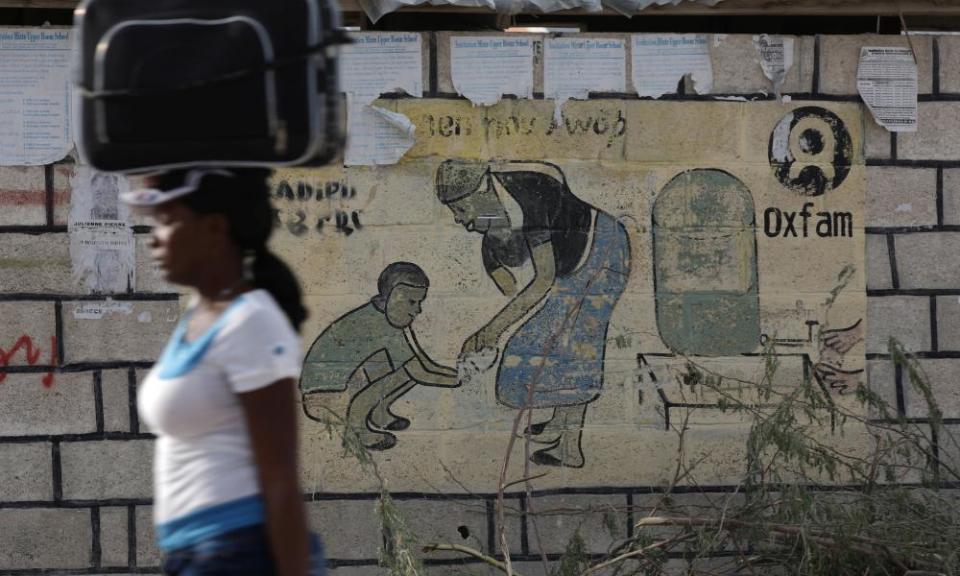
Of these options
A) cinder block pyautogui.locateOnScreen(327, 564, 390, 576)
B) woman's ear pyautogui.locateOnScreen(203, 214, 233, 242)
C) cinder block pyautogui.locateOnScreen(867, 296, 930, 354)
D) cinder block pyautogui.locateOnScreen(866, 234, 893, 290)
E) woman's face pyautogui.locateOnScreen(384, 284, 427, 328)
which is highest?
woman's ear pyautogui.locateOnScreen(203, 214, 233, 242)

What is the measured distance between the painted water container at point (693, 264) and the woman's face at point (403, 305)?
0.95 m

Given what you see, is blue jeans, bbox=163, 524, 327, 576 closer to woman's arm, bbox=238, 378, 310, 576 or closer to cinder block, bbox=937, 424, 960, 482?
woman's arm, bbox=238, 378, 310, 576

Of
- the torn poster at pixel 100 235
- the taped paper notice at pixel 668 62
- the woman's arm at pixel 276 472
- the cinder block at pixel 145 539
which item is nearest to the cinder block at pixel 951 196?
the taped paper notice at pixel 668 62

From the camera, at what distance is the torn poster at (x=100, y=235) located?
16.9 ft

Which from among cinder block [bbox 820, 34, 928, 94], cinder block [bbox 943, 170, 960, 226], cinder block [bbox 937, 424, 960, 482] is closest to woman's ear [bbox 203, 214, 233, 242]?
cinder block [bbox 820, 34, 928, 94]

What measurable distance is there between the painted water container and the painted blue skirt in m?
0.17

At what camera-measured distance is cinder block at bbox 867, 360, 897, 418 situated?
5375 millimetres

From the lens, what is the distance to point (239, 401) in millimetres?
2406

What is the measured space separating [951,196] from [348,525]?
2.73 m

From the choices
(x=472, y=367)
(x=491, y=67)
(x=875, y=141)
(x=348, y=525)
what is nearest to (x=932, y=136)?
(x=875, y=141)

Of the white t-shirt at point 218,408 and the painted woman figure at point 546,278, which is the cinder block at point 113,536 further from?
the white t-shirt at point 218,408

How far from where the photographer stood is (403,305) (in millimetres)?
5238

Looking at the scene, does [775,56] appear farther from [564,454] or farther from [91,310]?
[91,310]

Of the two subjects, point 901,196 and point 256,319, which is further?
point 901,196
